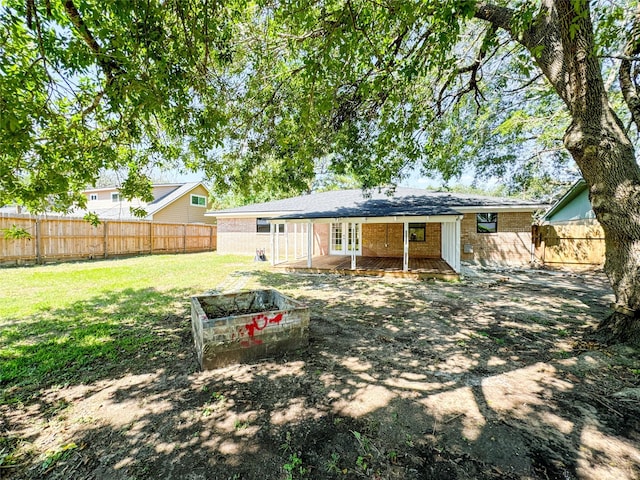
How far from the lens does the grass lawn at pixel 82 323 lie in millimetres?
3611

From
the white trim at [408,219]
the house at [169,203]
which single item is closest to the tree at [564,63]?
the white trim at [408,219]

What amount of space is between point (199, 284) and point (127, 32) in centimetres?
718

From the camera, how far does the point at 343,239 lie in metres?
16.2

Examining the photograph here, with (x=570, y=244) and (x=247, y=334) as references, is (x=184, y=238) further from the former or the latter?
(x=570, y=244)

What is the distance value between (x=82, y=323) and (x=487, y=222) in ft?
48.4

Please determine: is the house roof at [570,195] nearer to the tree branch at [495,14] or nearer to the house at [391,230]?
the house at [391,230]

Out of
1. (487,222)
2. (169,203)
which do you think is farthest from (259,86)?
(169,203)

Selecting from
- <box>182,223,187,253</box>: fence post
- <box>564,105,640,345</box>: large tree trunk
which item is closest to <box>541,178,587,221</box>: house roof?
<box>564,105,640,345</box>: large tree trunk

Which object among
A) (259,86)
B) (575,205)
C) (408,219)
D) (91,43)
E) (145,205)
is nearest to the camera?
(91,43)

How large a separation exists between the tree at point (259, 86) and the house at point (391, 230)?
4.33 metres

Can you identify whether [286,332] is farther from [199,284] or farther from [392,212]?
[392,212]

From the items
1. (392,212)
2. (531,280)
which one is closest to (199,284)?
(392,212)

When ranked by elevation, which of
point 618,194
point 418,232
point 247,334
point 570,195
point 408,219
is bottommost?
point 247,334

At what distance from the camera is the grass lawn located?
3.61 meters
